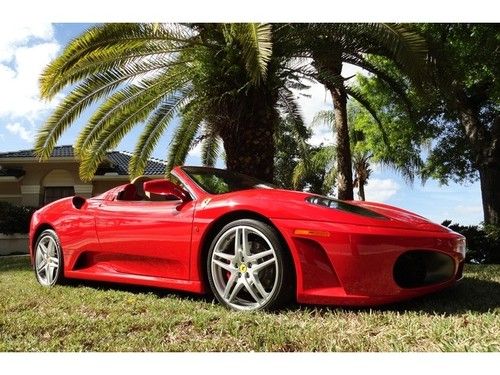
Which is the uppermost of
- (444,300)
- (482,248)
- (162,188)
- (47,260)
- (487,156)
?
(487,156)

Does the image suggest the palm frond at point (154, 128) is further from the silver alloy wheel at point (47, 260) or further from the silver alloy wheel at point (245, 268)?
the silver alloy wheel at point (245, 268)

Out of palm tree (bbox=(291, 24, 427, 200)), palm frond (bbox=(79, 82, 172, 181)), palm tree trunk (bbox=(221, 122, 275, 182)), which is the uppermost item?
palm tree (bbox=(291, 24, 427, 200))

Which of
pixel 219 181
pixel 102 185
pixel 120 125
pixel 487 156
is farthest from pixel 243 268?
pixel 102 185

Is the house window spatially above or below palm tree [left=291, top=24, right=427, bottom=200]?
below

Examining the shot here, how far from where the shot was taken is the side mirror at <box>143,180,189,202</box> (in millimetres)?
3732

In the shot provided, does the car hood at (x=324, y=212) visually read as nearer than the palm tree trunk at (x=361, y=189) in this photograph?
Yes

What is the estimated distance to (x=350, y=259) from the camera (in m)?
3.00

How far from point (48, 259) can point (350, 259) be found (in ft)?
11.0

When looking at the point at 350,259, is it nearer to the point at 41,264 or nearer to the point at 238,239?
the point at 238,239

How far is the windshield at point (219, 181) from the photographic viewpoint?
3.98 metres

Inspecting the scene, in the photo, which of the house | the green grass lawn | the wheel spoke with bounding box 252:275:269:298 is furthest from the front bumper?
the house

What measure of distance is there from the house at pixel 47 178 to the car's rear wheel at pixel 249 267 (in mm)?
14661

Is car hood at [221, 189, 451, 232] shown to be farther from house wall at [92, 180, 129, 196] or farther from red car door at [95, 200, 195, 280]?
house wall at [92, 180, 129, 196]

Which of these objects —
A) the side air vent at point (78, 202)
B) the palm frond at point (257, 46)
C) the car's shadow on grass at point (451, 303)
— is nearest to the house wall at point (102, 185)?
the palm frond at point (257, 46)
